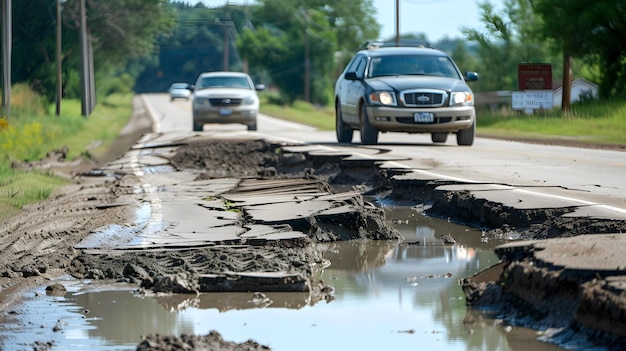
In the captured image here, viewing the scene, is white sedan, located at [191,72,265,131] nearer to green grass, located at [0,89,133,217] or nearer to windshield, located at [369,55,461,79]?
green grass, located at [0,89,133,217]

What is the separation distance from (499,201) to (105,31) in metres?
49.0

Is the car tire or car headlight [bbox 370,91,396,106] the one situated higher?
Result: car headlight [bbox 370,91,396,106]

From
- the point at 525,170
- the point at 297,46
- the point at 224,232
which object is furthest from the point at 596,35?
the point at 297,46

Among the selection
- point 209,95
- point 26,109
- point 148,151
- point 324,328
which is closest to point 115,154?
point 148,151

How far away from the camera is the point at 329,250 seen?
26.7ft

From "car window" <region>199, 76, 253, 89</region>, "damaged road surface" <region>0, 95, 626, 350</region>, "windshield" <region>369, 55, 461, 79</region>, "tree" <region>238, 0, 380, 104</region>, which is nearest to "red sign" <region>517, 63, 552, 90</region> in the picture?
"car window" <region>199, 76, 253, 89</region>

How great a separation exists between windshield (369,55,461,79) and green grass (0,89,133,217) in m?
6.18

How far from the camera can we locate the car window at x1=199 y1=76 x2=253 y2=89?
29531 mm

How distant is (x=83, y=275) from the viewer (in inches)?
270

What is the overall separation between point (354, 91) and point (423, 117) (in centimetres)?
161

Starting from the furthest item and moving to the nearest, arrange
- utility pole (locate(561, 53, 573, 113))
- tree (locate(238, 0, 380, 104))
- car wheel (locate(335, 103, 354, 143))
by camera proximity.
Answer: tree (locate(238, 0, 380, 104)) → utility pole (locate(561, 53, 573, 113)) → car wheel (locate(335, 103, 354, 143))

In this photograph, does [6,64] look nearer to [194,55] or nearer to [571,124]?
[571,124]

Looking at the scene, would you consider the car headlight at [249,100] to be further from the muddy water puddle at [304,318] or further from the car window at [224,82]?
the muddy water puddle at [304,318]

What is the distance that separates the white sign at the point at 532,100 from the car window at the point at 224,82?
31.0 ft
